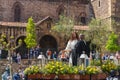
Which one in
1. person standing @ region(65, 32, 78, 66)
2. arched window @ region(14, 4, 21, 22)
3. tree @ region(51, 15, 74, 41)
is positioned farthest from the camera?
arched window @ region(14, 4, 21, 22)

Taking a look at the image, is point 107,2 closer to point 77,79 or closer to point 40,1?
point 40,1

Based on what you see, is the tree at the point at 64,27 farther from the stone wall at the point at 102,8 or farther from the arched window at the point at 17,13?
the arched window at the point at 17,13

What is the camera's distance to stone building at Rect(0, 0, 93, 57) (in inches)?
1574

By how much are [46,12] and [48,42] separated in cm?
524

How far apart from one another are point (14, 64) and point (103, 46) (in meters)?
11.9

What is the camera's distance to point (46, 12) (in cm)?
4475

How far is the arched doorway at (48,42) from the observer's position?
40250mm

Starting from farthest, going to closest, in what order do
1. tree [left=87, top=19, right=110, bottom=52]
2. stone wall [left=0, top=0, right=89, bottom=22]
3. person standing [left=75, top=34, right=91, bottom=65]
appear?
1. stone wall [left=0, top=0, right=89, bottom=22]
2. tree [left=87, top=19, right=110, bottom=52]
3. person standing [left=75, top=34, right=91, bottom=65]

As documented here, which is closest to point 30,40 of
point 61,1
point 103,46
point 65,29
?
point 65,29

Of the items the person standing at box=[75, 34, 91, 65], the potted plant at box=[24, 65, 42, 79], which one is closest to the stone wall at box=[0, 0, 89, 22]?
the person standing at box=[75, 34, 91, 65]

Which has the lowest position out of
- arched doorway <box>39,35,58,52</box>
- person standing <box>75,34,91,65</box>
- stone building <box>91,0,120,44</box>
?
arched doorway <box>39,35,58,52</box>

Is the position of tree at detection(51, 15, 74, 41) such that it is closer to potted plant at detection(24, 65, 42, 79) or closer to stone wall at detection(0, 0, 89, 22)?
stone wall at detection(0, 0, 89, 22)

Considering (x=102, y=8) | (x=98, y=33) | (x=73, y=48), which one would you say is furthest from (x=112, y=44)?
(x=73, y=48)

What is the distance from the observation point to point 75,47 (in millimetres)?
11234
